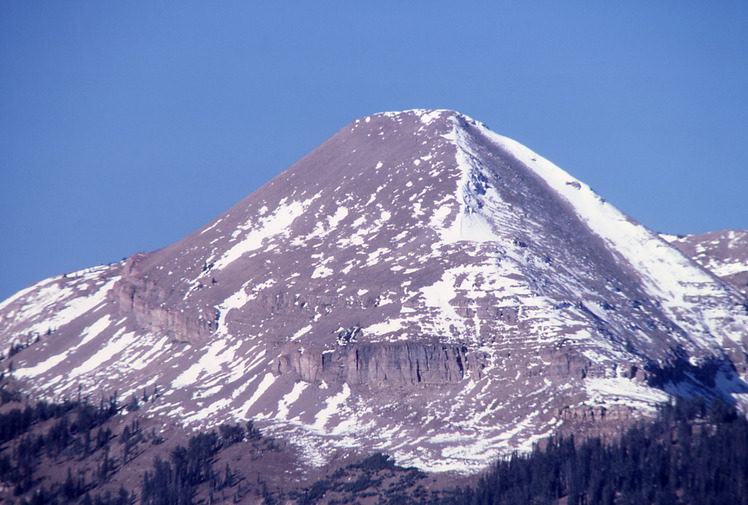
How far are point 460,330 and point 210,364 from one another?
3859 centimetres

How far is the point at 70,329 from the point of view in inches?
7160

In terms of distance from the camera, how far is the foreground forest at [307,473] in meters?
95.6

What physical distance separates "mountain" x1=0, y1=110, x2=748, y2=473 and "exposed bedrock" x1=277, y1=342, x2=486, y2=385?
252mm

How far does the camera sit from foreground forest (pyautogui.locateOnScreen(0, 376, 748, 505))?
314ft

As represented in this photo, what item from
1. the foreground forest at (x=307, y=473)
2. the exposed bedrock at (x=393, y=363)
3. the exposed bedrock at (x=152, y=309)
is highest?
the exposed bedrock at (x=152, y=309)

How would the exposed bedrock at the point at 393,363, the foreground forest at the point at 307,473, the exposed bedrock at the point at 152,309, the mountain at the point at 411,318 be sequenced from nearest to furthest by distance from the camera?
the foreground forest at the point at 307,473, the mountain at the point at 411,318, the exposed bedrock at the point at 393,363, the exposed bedrock at the point at 152,309

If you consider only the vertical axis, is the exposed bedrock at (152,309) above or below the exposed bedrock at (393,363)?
above

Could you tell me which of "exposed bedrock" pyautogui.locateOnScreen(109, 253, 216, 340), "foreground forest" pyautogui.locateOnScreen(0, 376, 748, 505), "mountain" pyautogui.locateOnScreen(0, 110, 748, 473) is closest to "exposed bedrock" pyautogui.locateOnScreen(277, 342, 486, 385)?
"mountain" pyautogui.locateOnScreen(0, 110, 748, 473)

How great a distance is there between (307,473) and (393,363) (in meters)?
22.0

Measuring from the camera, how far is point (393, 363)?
131 metres

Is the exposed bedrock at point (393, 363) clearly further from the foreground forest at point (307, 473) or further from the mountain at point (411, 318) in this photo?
the foreground forest at point (307, 473)

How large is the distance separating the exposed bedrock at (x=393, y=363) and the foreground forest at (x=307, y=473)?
46.2 feet

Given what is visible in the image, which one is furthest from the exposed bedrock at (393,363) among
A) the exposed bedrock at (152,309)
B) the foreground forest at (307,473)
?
the exposed bedrock at (152,309)

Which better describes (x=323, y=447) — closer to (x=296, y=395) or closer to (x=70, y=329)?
Result: (x=296, y=395)
